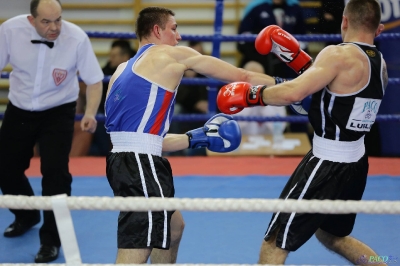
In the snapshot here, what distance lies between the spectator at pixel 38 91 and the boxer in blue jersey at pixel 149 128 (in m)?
0.96

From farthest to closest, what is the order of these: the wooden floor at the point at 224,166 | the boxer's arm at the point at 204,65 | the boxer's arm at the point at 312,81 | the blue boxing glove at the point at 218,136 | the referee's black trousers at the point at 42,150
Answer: the wooden floor at the point at 224,166 → the referee's black trousers at the point at 42,150 → the blue boxing glove at the point at 218,136 → the boxer's arm at the point at 204,65 → the boxer's arm at the point at 312,81

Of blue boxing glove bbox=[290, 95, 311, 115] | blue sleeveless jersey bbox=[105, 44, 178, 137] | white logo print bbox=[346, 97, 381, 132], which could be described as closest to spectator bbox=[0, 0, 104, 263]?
blue sleeveless jersey bbox=[105, 44, 178, 137]

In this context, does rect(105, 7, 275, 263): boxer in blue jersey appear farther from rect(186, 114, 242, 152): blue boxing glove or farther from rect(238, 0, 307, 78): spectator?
rect(238, 0, 307, 78): spectator

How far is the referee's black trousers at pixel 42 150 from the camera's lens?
3.63m

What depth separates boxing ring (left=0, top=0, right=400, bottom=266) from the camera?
5.83 ft

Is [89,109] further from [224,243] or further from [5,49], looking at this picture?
[224,243]

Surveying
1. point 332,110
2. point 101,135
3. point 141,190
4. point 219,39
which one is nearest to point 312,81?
point 332,110

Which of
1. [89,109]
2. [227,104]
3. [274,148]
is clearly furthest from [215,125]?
[274,148]

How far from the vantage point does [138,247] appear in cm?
261

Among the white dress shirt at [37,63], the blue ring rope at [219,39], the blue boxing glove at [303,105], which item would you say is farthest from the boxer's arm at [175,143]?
the blue ring rope at [219,39]

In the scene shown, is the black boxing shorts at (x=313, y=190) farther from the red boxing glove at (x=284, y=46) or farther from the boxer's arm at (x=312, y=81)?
the red boxing glove at (x=284, y=46)

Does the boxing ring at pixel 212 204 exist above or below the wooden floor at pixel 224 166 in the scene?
above

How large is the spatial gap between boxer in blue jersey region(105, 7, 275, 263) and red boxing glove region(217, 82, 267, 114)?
0.47ft

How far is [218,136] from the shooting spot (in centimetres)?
298
